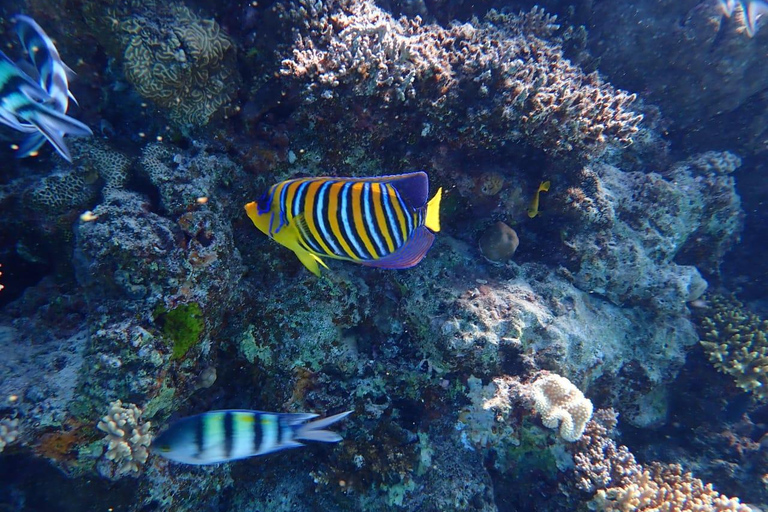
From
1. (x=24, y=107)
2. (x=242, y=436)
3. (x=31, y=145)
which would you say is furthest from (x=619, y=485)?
(x=31, y=145)

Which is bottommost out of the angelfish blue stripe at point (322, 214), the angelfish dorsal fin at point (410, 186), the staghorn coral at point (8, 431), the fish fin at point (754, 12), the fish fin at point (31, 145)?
the staghorn coral at point (8, 431)

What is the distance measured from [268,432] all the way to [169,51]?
3.20 metres

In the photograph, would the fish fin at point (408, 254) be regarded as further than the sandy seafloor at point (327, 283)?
No

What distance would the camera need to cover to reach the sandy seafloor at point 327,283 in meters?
2.78

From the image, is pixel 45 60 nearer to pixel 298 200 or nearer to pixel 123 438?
pixel 298 200

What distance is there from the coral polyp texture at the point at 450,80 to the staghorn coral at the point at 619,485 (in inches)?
121

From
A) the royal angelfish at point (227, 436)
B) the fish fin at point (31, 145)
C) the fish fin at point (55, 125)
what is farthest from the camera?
the fish fin at point (31, 145)

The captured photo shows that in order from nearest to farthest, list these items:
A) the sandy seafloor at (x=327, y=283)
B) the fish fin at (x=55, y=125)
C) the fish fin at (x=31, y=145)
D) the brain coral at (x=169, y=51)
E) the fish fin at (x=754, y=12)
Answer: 1. the fish fin at (x=55, y=125)
2. the sandy seafloor at (x=327, y=283)
3. the fish fin at (x=31, y=145)
4. the brain coral at (x=169, y=51)
5. the fish fin at (x=754, y=12)

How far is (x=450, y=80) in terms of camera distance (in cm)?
356

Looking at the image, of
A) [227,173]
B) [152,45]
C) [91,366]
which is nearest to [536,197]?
[227,173]

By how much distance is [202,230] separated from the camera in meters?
3.04

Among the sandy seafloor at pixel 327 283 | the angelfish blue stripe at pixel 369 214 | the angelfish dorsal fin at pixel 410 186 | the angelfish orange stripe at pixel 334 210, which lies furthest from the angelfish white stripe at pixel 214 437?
the angelfish dorsal fin at pixel 410 186

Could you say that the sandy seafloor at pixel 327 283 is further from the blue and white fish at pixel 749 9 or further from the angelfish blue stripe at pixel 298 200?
the blue and white fish at pixel 749 9

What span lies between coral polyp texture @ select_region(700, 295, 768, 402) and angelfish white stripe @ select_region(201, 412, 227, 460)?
625cm
